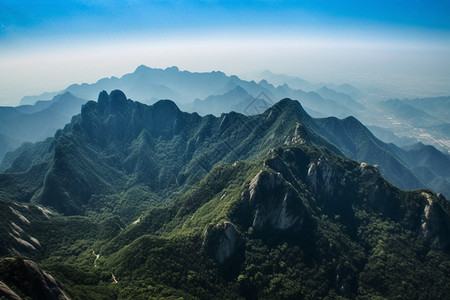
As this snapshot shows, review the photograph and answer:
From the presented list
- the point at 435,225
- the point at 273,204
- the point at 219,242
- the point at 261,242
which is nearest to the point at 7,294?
the point at 219,242

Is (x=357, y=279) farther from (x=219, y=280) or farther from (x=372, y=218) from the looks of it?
(x=219, y=280)

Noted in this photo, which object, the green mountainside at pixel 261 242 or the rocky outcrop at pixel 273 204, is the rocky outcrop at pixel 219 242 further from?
the rocky outcrop at pixel 273 204

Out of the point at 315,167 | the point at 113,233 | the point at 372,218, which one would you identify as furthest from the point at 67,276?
the point at 372,218

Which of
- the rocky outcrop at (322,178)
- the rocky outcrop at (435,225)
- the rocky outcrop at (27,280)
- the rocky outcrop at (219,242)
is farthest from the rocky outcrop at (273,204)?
the rocky outcrop at (27,280)

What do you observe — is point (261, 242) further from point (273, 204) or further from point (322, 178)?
point (322, 178)

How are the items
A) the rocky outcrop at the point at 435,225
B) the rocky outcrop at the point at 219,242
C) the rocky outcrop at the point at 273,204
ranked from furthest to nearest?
the rocky outcrop at the point at 435,225 < the rocky outcrop at the point at 273,204 < the rocky outcrop at the point at 219,242

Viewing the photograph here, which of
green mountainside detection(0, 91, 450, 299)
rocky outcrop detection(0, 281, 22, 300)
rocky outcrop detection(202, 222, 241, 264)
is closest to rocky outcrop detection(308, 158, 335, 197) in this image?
green mountainside detection(0, 91, 450, 299)
